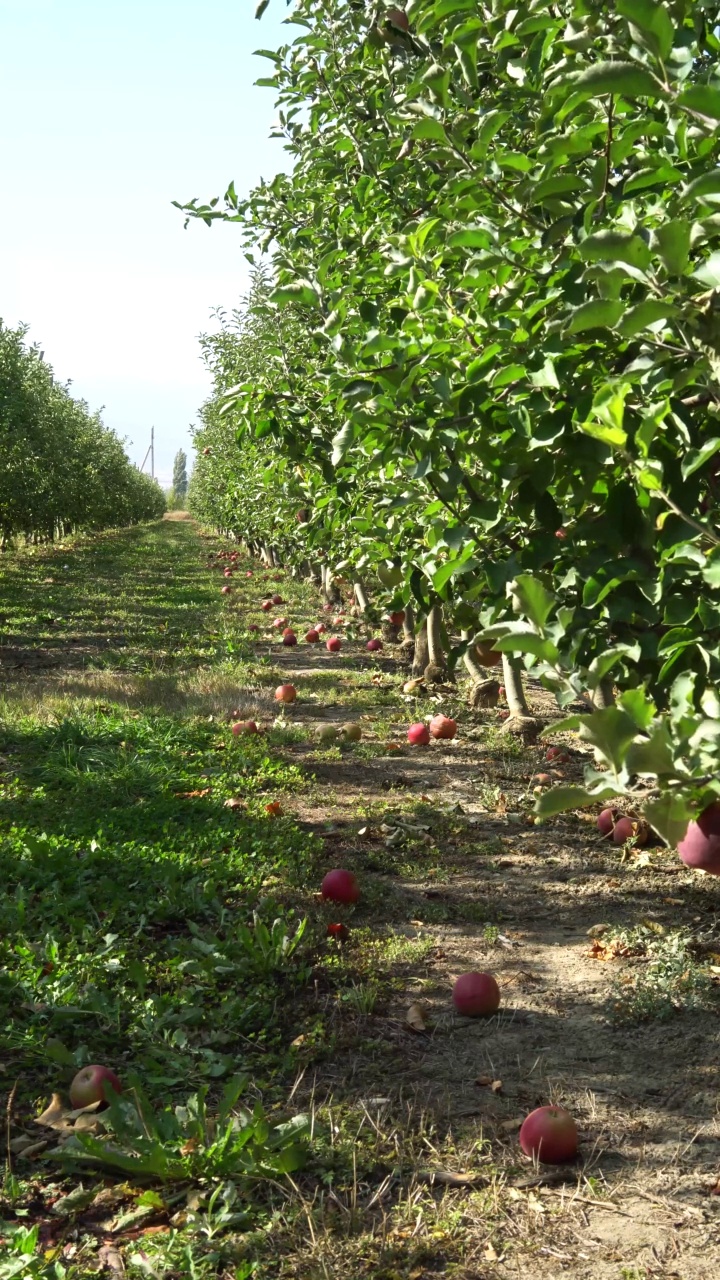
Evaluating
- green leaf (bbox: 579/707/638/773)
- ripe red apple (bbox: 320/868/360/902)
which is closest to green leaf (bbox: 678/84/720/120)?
green leaf (bbox: 579/707/638/773)

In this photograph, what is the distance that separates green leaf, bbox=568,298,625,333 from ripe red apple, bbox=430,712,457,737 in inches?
201

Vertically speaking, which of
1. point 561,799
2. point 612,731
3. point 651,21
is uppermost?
point 651,21

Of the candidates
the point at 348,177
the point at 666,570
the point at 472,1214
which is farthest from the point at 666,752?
the point at 348,177

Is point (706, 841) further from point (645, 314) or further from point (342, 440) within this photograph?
point (342, 440)

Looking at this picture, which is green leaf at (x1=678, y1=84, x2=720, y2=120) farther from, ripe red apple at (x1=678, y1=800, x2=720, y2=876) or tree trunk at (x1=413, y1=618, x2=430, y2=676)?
tree trunk at (x1=413, y1=618, x2=430, y2=676)

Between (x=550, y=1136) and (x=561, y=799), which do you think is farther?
(x=550, y=1136)

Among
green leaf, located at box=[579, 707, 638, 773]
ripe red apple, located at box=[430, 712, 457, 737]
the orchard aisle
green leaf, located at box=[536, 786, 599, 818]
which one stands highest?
green leaf, located at box=[579, 707, 638, 773]

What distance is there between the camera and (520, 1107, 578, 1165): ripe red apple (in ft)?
7.91

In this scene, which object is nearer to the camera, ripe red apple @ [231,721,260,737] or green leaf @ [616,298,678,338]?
green leaf @ [616,298,678,338]

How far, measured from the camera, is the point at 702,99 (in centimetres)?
145

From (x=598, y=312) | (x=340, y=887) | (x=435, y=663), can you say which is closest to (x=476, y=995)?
(x=340, y=887)

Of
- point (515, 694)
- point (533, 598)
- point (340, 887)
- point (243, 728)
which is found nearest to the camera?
point (533, 598)

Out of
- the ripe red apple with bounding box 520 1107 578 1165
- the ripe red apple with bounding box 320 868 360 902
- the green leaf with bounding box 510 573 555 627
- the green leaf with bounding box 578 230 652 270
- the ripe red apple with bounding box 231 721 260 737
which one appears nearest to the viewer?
the green leaf with bounding box 578 230 652 270

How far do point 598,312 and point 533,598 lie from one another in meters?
0.47
